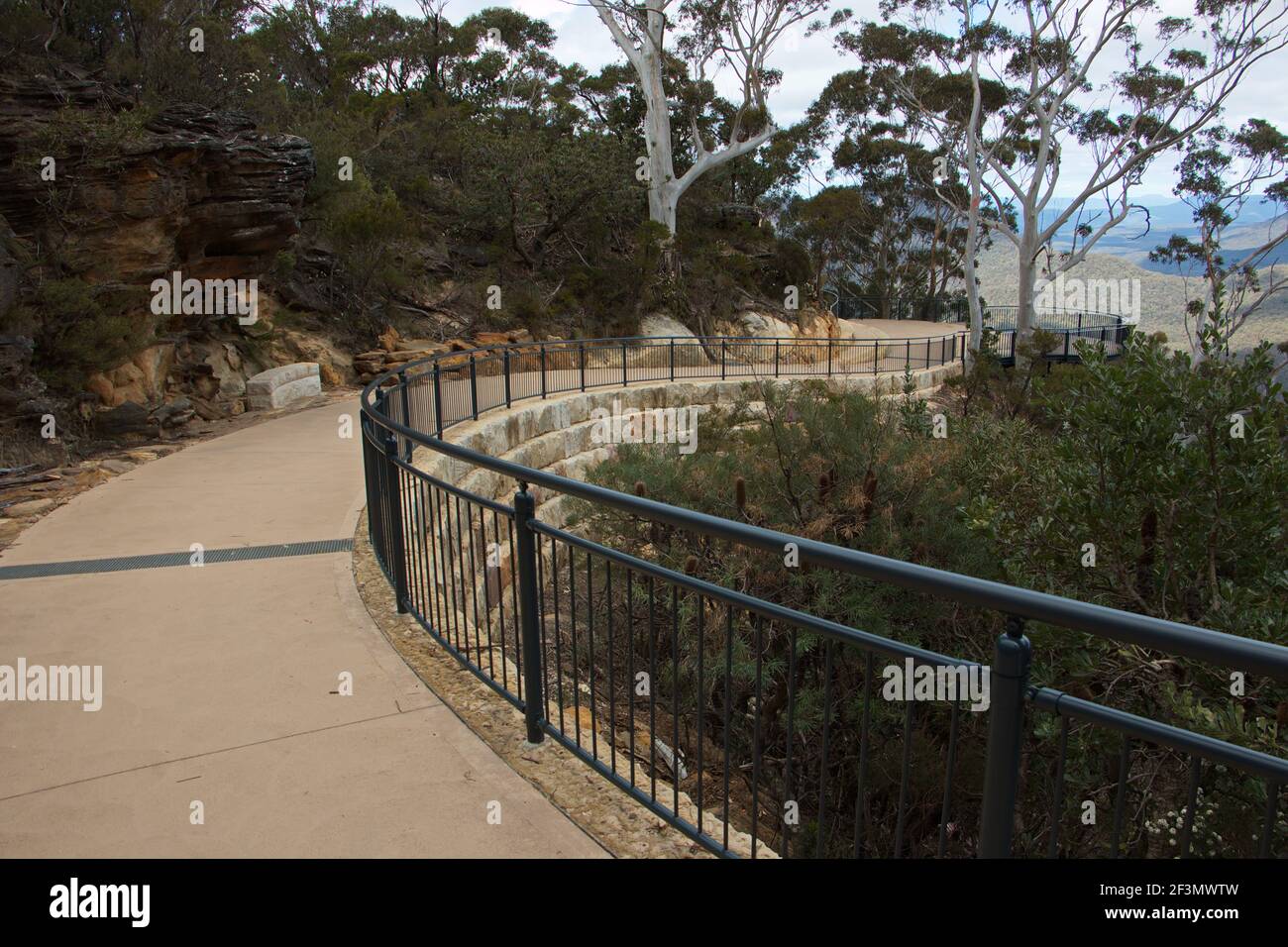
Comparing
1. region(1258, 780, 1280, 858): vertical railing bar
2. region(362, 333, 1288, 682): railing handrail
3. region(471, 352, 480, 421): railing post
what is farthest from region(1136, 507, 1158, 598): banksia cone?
region(471, 352, 480, 421): railing post

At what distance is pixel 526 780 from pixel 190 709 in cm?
178

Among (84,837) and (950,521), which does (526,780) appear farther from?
(950,521)

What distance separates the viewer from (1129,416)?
243 inches

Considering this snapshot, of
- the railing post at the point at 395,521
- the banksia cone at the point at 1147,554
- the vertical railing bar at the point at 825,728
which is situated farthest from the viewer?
the banksia cone at the point at 1147,554

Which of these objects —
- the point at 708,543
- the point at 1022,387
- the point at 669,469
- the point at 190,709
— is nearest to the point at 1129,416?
the point at 708,543

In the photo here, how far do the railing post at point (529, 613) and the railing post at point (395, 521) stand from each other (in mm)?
1661

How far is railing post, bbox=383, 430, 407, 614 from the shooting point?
5199 millimetres

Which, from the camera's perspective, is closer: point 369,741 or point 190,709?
point 369,741

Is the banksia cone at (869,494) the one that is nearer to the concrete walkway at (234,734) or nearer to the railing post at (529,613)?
the concrete walkway at (234,734)

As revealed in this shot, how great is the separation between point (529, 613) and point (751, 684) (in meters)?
3.90

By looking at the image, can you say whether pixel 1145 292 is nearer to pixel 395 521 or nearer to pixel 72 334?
pixel 72 334

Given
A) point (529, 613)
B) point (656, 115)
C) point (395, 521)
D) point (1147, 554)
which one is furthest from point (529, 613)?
point (656, 115)

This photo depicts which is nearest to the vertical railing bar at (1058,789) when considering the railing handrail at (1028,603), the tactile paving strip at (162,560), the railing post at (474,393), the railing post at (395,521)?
the railing handrail at (1028,603)

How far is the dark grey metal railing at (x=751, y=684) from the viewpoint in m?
1.89
